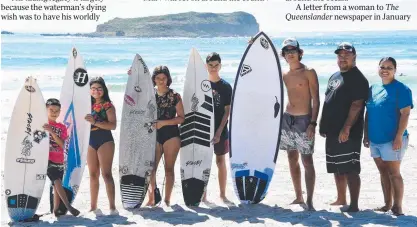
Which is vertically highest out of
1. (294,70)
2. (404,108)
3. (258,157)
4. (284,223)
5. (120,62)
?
(120,62)

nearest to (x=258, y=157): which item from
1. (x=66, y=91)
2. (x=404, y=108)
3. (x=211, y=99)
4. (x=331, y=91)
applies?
(x=211, y=99)

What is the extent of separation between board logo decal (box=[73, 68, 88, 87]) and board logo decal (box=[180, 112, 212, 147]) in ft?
3.29

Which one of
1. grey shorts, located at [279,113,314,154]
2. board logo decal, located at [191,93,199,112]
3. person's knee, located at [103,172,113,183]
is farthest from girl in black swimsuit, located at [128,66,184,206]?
grey shorts, located at [279,113,314,154]

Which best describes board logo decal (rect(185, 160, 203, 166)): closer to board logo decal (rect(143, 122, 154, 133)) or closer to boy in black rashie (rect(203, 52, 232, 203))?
boy in black rashie (rect(203, 52, 232, 203))

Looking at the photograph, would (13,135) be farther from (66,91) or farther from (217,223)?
(217,223)

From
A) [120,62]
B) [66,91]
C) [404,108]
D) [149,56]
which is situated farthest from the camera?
[149,56]

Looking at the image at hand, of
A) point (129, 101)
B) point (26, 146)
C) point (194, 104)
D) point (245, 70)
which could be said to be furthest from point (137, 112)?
point (245, 70)

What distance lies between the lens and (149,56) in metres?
37.3

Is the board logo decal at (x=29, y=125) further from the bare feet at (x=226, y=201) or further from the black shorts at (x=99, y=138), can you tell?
the bare feet at (x=226, y=201)

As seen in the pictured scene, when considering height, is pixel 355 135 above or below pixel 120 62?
below

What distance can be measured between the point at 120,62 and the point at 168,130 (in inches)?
993

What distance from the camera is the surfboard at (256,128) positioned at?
19.3 feet

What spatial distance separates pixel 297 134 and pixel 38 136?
2.30 m

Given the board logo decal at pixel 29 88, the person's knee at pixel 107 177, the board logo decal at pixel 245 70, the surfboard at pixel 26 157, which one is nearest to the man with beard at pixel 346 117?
the board logo decal at pixel 245 70
